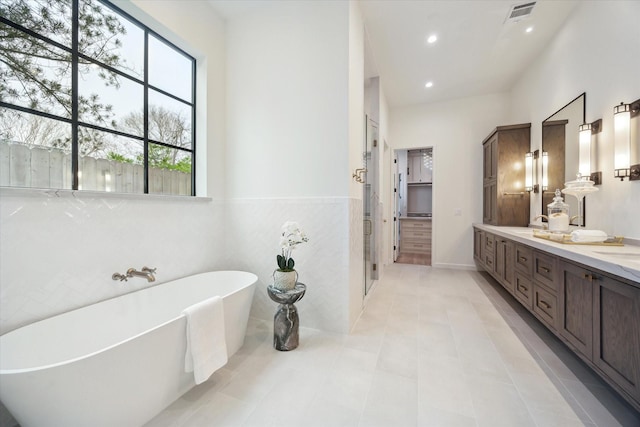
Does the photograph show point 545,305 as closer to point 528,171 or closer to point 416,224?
point 528,171

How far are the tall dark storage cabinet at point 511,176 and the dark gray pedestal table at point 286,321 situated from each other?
3555 mm

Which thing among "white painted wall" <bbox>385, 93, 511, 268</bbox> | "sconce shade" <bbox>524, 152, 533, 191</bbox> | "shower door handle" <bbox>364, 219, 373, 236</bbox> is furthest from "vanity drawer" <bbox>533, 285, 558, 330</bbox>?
"white painted wall" <bbox>385, 93, 511, 268</bbox>

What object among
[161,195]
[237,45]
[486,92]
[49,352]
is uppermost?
[486,92]

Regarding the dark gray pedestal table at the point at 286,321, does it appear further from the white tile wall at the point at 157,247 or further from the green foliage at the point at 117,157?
the green foliage at the point at 117,157

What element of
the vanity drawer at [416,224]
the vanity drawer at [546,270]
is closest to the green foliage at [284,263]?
the vanity drawer at [546,270]

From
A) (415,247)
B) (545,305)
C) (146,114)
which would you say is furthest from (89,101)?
(415,247)

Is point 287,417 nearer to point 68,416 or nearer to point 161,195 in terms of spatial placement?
point 68,416

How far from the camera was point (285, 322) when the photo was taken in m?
1.99

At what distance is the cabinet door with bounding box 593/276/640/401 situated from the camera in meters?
1.18

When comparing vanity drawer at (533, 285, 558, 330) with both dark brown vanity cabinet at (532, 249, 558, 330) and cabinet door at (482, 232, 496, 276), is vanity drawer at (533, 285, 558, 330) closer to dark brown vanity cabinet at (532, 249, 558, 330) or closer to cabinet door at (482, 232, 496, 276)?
dark brown vanity cabinet at (532, 249, 558, 330)

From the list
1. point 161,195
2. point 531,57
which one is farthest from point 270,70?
point 531,57

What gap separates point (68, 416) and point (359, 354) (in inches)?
65.5

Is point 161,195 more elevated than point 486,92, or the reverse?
point 486,92

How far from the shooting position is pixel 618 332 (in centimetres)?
129
